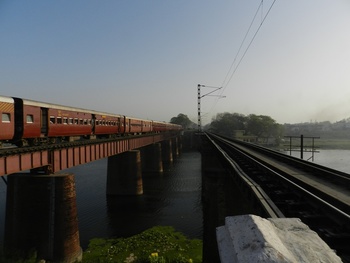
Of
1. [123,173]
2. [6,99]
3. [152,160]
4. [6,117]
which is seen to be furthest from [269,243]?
[152,160]

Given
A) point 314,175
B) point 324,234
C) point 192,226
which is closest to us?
point 324,234

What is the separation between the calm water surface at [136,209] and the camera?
2595 centimetres

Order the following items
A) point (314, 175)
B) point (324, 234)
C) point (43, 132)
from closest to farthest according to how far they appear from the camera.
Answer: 1. point (324, 234)
2. point (314, 175)
3. point (43, 132)

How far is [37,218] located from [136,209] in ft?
55.7

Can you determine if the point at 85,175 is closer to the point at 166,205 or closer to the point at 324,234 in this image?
the point at 166,205

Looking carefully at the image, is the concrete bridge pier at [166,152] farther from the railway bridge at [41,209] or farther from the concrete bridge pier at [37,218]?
the concrete bridge pier at [37,218]

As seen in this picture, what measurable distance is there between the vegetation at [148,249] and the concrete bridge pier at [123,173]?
44.8 ft

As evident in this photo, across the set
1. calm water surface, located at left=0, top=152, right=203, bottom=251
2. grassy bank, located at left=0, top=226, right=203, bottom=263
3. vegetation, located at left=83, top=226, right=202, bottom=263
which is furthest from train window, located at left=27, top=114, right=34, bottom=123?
calm water surface, located at left=0, top=152, right=203, bottom=251

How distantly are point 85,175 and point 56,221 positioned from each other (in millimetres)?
35138

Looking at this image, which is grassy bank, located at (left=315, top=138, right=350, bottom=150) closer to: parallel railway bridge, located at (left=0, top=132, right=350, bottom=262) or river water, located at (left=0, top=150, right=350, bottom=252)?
river water, located at (left=0, top=150, right=350, bottom=252)

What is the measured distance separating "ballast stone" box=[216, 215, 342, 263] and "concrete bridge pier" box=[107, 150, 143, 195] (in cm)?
3577

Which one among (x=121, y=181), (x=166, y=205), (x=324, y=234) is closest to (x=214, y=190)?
(x=324, y=234)

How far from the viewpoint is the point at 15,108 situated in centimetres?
1544

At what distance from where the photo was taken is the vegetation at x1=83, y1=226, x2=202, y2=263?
19078 mm
